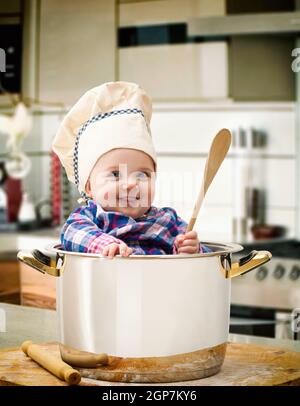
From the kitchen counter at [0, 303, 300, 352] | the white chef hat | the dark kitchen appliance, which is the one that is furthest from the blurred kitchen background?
the white chef hat

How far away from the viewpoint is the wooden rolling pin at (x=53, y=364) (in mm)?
403

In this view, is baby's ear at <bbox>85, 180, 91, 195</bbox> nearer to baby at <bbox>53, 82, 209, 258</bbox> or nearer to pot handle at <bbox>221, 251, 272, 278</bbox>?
baby at <bbox>53, 82, 209, 258</bbox>

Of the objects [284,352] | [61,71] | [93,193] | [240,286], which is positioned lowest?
[240,286]

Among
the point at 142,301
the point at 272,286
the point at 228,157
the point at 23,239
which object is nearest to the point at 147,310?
the point at 142,301

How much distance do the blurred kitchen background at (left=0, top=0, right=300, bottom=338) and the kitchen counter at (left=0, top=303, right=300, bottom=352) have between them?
1.51 ft

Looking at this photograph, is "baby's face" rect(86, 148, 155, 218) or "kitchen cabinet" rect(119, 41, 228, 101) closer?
"baby's face" rect(86, 148, 155, 218)

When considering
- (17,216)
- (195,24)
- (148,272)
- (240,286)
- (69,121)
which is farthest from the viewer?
(17,216)

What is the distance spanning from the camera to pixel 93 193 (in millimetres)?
460

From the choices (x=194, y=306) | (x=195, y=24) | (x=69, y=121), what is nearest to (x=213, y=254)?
(x=194, y=306)

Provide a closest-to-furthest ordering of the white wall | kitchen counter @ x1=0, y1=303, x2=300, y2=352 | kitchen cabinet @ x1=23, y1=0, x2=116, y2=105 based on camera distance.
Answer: kitchen counter @ x1=0, y1=303, x2=300, y2=352 < kitchen cabinet @ x1=23, y1=0, x2=116, y2=105 < the white wall

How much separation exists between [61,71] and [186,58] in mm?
288

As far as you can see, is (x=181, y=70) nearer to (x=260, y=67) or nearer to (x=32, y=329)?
(x=260, y=67)

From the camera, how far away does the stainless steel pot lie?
0.39 metres
